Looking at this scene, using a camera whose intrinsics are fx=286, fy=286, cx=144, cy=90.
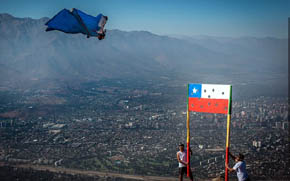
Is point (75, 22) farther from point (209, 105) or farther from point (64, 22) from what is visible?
point (209, 105)

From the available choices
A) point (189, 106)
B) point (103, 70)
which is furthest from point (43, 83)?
point (189, 106)

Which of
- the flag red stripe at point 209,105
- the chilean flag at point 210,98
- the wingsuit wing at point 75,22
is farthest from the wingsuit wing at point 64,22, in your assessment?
the flag red stripe at point 209,105

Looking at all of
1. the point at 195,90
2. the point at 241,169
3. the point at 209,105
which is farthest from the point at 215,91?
the point at 241,169

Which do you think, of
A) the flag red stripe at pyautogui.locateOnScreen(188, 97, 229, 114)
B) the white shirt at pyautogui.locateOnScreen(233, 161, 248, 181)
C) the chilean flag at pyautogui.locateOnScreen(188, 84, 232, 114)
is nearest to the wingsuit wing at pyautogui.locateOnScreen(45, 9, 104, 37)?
the chilean flag at pyautogui.locateOnScreen(188, 84, 232, 114)

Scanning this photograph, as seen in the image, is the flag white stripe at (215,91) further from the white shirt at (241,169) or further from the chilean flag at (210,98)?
the white shirt at (241,169)

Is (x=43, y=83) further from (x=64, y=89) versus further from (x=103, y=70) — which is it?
(x=103, y=70)

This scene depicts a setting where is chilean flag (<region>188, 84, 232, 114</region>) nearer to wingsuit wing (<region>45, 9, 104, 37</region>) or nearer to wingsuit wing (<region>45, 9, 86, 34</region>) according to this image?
wingsuit wing (<region>45, 9, 104, 37</region>)

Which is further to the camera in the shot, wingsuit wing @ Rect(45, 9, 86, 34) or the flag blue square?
the flag blue square

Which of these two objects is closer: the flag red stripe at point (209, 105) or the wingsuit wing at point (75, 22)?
the wingsuit wing at point (75, 22)
